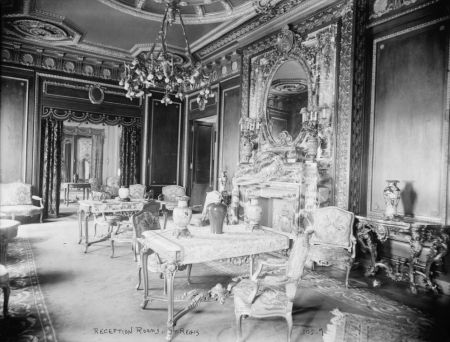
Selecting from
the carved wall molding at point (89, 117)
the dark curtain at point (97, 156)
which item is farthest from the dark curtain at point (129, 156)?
the dark curtain at point (97, 156)

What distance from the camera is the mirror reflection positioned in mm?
5664

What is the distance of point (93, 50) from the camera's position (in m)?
8.20

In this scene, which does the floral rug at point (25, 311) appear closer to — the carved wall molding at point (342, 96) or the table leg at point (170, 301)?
the table leg at point (170, 301)

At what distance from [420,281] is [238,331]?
2786 mm

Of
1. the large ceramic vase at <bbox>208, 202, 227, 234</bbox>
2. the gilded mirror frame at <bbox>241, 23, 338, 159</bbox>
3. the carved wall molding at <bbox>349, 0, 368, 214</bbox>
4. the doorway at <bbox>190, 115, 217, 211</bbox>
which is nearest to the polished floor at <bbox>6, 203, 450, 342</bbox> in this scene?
the large ceramic vase at <bbox>208, 202, 227, 234</bbox>

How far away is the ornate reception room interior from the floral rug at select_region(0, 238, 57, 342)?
1.0 inches

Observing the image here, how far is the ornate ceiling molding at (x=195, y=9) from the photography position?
579 cm

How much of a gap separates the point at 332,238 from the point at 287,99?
9.05ft

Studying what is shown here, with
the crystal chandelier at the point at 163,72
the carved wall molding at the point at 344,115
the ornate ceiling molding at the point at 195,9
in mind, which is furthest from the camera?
the ornate ceiling molding at the point at 195,9

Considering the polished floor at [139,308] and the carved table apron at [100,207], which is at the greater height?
the carved table apron at [100,207]

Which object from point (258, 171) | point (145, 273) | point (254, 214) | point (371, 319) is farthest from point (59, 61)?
point (371, 319)

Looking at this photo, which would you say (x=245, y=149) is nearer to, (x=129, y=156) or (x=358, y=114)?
(x=358, y=114)

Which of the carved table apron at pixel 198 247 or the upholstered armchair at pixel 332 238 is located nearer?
the carved table apron at pixel 198 247

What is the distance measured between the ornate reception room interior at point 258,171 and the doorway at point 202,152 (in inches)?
55.4
